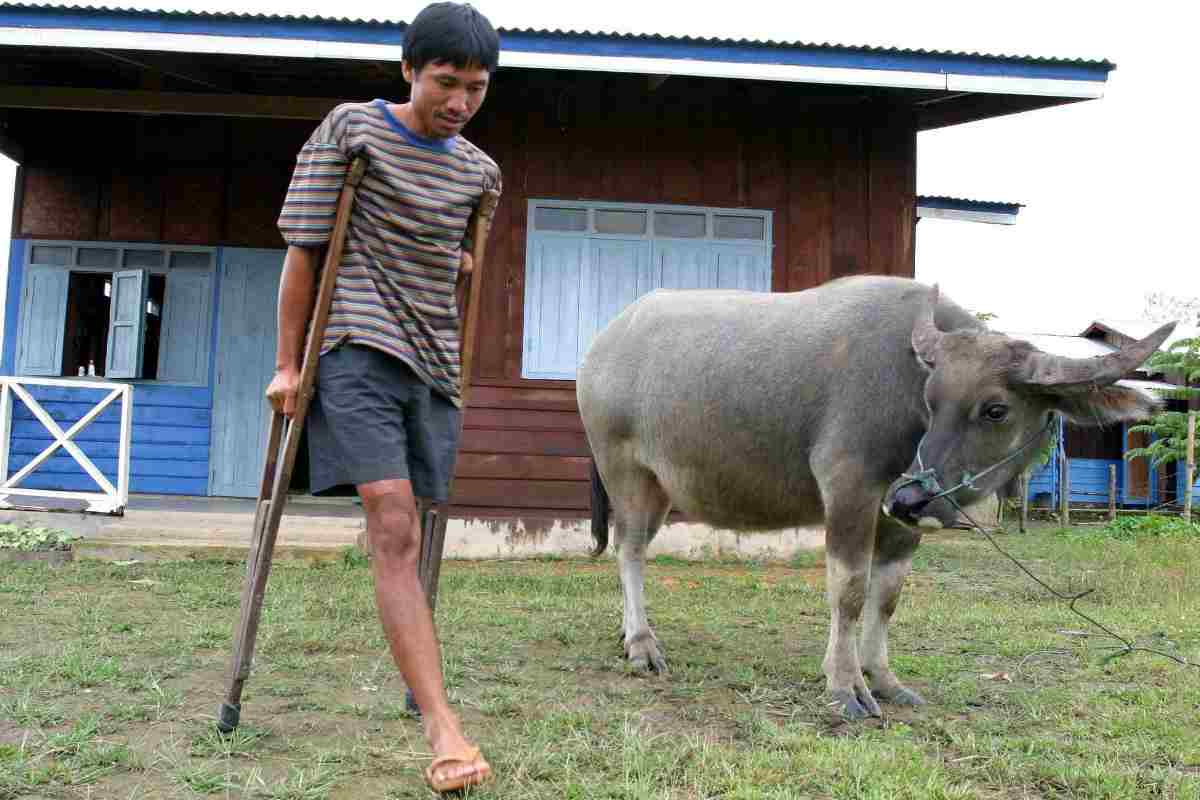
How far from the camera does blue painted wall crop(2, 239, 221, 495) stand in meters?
10.1

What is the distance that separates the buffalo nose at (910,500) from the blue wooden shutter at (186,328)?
860 cm

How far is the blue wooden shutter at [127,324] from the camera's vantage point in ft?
32.7

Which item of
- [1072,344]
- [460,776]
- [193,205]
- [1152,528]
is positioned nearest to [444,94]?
[460,776]

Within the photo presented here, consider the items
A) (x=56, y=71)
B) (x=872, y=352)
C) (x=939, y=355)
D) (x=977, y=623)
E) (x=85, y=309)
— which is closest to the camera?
(x=939, y=355)

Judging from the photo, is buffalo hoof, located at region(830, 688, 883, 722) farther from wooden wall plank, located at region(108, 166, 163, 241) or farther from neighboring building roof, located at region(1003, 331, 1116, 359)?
neighboring building roof, located at region(1003, 331, 1116, 359)

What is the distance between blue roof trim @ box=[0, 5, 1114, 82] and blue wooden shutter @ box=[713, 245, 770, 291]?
169 cm

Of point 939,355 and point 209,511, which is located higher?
point 939,355

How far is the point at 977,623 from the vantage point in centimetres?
559

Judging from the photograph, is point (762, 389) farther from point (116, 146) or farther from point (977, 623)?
point (116, 146)

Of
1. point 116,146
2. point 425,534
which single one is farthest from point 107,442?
point 425,534

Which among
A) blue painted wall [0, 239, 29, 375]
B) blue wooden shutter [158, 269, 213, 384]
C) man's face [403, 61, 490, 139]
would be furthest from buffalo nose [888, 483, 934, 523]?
blue painted wall [0, 239, 29, 375]

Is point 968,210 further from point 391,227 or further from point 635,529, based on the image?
point 391,227

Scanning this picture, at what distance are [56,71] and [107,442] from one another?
3.67 meters

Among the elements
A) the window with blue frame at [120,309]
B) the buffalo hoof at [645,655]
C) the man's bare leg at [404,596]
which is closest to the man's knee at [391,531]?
the man's bare leg at [404,596]
